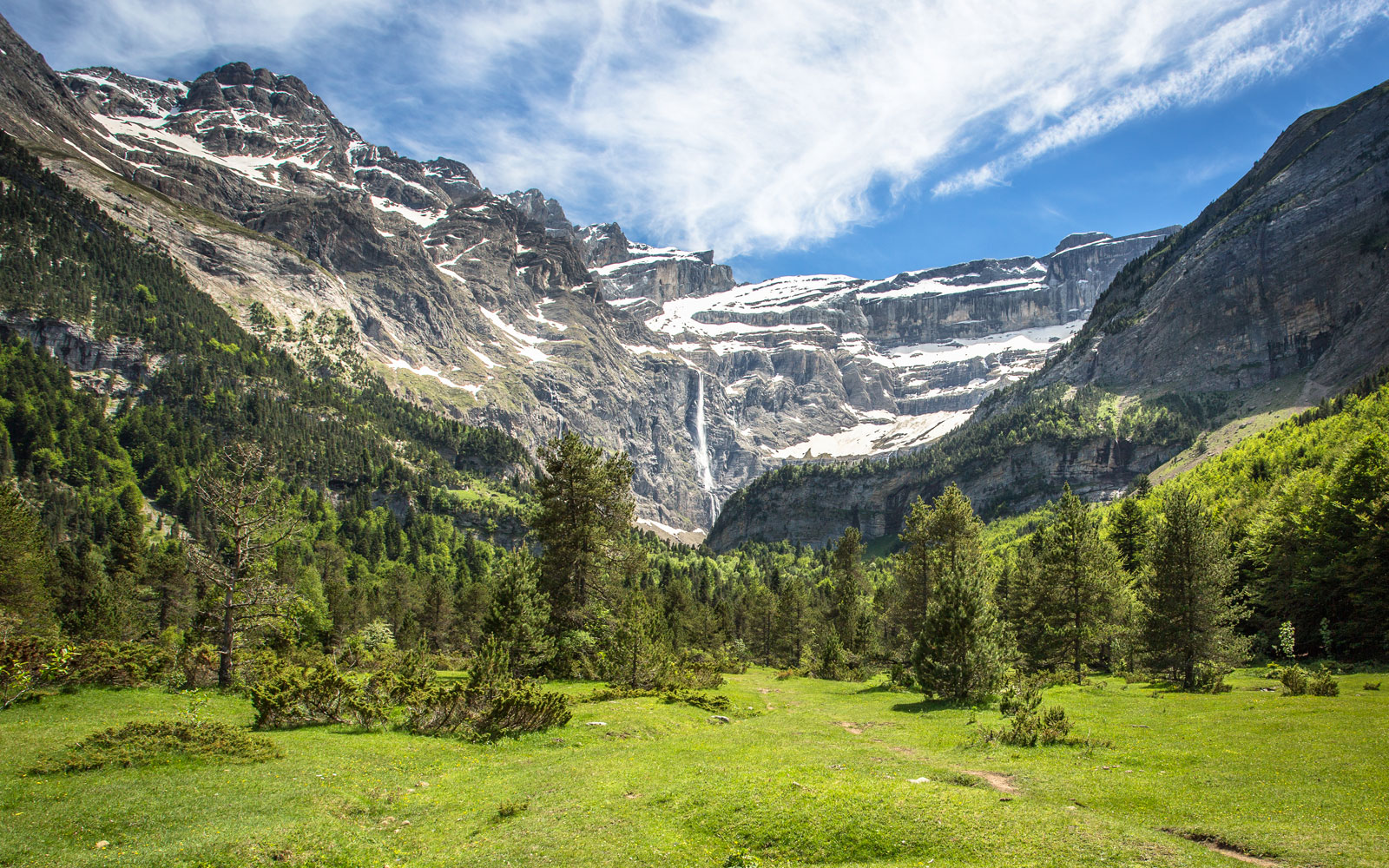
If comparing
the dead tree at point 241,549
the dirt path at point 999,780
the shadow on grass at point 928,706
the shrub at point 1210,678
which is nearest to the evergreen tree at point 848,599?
the shadow on grass at point 928,706

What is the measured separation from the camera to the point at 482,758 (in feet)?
67.0

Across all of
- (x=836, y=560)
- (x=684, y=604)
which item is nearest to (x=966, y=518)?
(x=836, y=560)

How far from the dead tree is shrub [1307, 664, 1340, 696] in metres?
43.5

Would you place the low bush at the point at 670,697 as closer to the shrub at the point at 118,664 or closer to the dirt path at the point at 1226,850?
the shrub at the point at 118,664

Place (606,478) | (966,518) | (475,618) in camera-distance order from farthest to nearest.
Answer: (475,618)
(966,518)
(606,478)

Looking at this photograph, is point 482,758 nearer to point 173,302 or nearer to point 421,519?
point 421,519

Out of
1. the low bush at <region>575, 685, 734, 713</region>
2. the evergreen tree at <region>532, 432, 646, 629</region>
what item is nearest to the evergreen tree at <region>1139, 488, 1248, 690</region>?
the low bush at <region>575, 685, 734, 713</region>

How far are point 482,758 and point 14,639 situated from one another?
55.4 ft

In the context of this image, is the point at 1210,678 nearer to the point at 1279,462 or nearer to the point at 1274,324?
the point at 1279,462

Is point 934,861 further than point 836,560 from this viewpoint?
No

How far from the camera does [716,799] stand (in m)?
14.9

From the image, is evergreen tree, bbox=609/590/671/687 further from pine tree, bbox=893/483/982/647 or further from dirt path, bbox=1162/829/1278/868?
dirt path, bbox=1162/829/1278/868

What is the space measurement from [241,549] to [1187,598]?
47778 mm

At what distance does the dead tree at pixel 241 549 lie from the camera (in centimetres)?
2819
